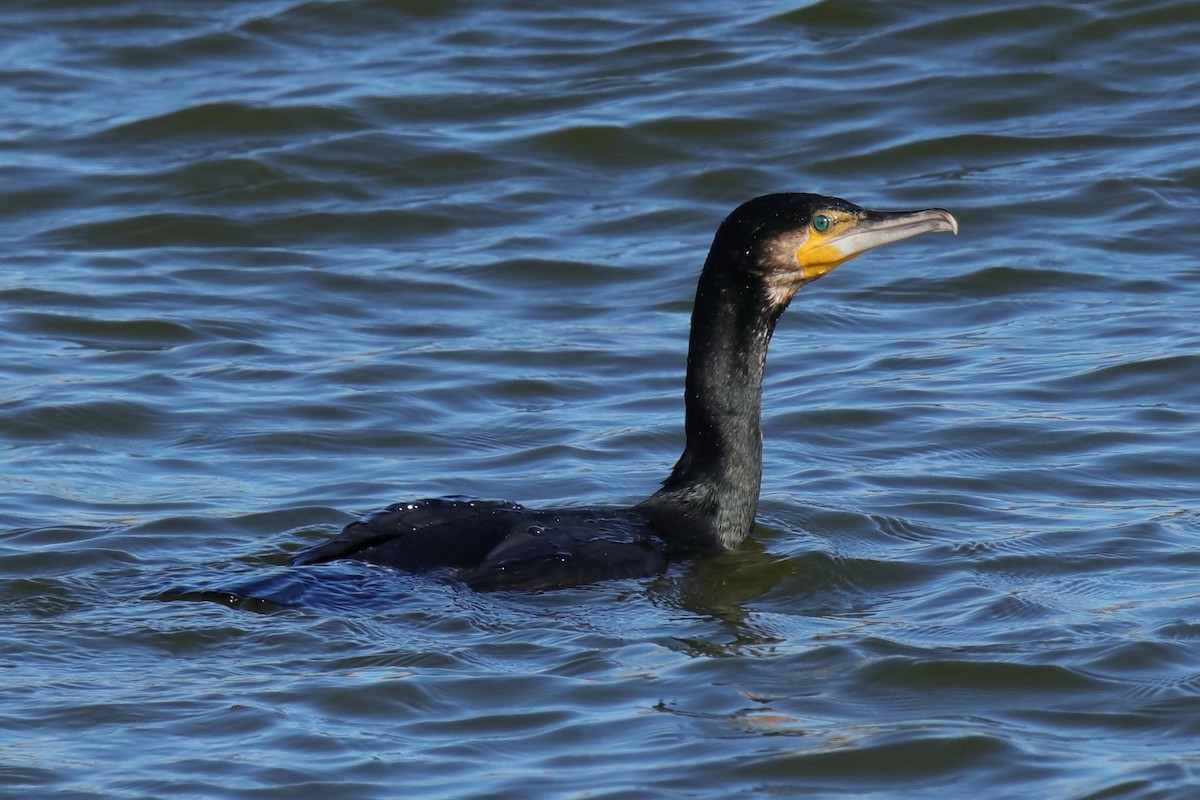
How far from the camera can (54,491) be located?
8.00 meters

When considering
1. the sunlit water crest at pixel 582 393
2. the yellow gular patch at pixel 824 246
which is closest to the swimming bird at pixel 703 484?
the yellow gular patch at pixel 824 246

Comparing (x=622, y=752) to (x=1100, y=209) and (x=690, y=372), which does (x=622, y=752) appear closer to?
(x=690, y=372)

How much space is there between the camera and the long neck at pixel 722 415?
7.19 meters

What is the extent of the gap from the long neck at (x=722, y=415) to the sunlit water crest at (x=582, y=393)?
28 cm

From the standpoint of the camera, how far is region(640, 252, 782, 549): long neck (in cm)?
719

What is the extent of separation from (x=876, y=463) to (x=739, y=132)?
16.5ft

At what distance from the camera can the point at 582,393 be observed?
Result: 30.6 feet

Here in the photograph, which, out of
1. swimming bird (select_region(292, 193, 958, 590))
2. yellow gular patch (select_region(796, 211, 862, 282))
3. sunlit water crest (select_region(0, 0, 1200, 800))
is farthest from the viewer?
yellow gular patch (select_region(796, 211, 862, 282))

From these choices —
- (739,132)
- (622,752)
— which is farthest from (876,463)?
(739,132)

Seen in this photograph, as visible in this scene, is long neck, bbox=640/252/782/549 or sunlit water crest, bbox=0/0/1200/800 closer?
sunlit water crest, bbox=0/0/1200/800

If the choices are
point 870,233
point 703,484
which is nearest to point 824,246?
point 870,233

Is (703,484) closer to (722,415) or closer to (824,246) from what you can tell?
(722,415)

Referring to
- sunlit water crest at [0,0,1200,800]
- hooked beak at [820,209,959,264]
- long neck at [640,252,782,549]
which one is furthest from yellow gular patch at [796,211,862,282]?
sunlit water crest at [0,0,1200,800]

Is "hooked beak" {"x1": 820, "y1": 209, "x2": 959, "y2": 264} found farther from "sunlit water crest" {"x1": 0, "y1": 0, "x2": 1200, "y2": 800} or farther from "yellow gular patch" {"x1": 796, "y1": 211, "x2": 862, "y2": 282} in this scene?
"sunlit water crest" {"x1": 0, "y1": 0, "x2": 1200, "y2": 800}
